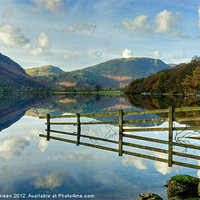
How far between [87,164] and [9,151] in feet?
24.5

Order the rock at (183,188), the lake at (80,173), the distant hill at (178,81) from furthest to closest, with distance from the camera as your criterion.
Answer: the distant hill at (178,81) → the lake at (80,173) → the rock at (183,188)

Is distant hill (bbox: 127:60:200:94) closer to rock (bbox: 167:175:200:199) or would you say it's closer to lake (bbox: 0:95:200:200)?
lake (bbox: 0:95:200:200)

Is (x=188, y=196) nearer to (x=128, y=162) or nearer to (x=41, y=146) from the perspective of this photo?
(x=128, y=162)

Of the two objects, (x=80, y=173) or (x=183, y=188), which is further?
(x=80, y=173)

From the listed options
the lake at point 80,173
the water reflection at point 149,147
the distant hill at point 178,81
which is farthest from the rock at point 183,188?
the distant hill at point 178,81

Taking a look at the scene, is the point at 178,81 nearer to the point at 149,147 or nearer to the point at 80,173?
the point at 149,147

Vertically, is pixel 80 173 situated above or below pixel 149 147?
below

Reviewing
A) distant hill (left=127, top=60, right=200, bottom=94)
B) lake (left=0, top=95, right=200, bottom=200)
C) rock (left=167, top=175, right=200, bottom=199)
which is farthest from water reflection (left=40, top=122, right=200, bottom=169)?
distant hill (left=127, top=60, right=200, bottom=94)

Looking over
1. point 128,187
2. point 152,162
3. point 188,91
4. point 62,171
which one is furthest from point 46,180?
point 188,91

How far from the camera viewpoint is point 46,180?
11883 millimetres

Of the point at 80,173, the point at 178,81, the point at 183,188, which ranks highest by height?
the point at 178,81

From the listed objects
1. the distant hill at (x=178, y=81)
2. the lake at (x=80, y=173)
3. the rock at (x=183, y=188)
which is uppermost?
the distant hill at (x=178, y=81)

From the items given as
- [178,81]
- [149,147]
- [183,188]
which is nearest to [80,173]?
[149,147]

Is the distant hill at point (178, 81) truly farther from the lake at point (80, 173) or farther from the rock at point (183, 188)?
the rock at point (183, 188)
